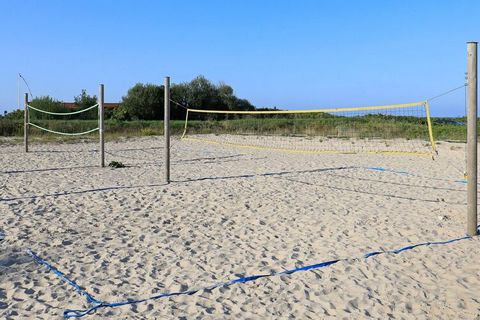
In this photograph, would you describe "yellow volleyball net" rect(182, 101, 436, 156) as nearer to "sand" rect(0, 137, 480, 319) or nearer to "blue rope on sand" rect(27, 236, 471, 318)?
"sand" rect(0, 137, 480, 319)

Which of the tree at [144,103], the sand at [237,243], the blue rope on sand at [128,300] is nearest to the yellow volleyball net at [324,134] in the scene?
the sand at [237,243]

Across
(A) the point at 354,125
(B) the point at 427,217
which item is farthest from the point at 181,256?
(A) the point at 354,125

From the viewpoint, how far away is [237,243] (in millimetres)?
4344

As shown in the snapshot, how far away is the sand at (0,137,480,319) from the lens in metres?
3.04

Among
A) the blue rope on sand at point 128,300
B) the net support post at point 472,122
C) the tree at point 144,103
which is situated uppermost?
the tree at point 144,103

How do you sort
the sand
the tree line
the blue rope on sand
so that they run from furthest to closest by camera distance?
the tree line < the sand < the blue rope on sand

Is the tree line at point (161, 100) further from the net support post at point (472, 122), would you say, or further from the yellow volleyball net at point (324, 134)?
the net support post at point (472, 122)

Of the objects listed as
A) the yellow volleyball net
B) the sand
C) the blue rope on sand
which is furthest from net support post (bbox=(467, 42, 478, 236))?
the yellow volleyball net

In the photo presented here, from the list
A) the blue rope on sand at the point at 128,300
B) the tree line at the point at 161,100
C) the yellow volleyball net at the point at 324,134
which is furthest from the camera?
the tree line at the point at 161,100

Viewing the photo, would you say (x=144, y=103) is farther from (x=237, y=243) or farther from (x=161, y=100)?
(x=237, y=243)

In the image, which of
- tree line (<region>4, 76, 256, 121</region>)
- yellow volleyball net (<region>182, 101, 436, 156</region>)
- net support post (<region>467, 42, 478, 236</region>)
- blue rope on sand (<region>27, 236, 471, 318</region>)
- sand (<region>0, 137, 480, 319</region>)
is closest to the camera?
blue rope on sand (<region>27, 236, 471, 318</region>)

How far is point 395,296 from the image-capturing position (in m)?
3.20

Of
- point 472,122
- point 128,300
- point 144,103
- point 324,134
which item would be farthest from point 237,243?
point 144,103

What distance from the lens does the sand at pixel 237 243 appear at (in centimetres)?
304
